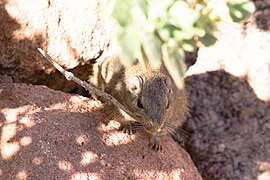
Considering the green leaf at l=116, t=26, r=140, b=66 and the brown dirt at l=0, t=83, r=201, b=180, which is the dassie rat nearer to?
the brown dirt at l=0, t=83, r=201, b=180

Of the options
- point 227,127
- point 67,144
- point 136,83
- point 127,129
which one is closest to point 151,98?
point 136,83

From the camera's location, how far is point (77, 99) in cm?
377

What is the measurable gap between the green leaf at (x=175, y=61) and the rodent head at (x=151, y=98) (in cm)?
251

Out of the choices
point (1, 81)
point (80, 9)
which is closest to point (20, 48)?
point (1, 81)

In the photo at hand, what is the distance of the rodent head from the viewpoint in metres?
3.82

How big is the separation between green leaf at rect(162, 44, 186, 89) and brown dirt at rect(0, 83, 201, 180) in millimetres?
1956

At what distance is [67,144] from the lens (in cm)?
326

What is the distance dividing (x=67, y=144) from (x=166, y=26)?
2.10 metres

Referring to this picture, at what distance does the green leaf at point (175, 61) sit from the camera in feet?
4.09

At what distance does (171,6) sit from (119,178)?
2125 millimetres

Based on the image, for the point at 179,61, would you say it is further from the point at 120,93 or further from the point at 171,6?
the point at 120,93

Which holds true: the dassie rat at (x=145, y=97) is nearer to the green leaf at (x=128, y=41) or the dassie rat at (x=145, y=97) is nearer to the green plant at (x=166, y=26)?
the green plant at (x=166, y=26)

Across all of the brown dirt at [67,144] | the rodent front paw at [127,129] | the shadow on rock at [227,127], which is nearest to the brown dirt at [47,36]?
the brown dirt at [67,144]

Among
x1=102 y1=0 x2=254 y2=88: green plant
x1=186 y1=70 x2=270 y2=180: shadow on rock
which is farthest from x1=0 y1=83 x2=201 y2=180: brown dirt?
x1=102 y1=0 x2=254 y2=88: green plant
